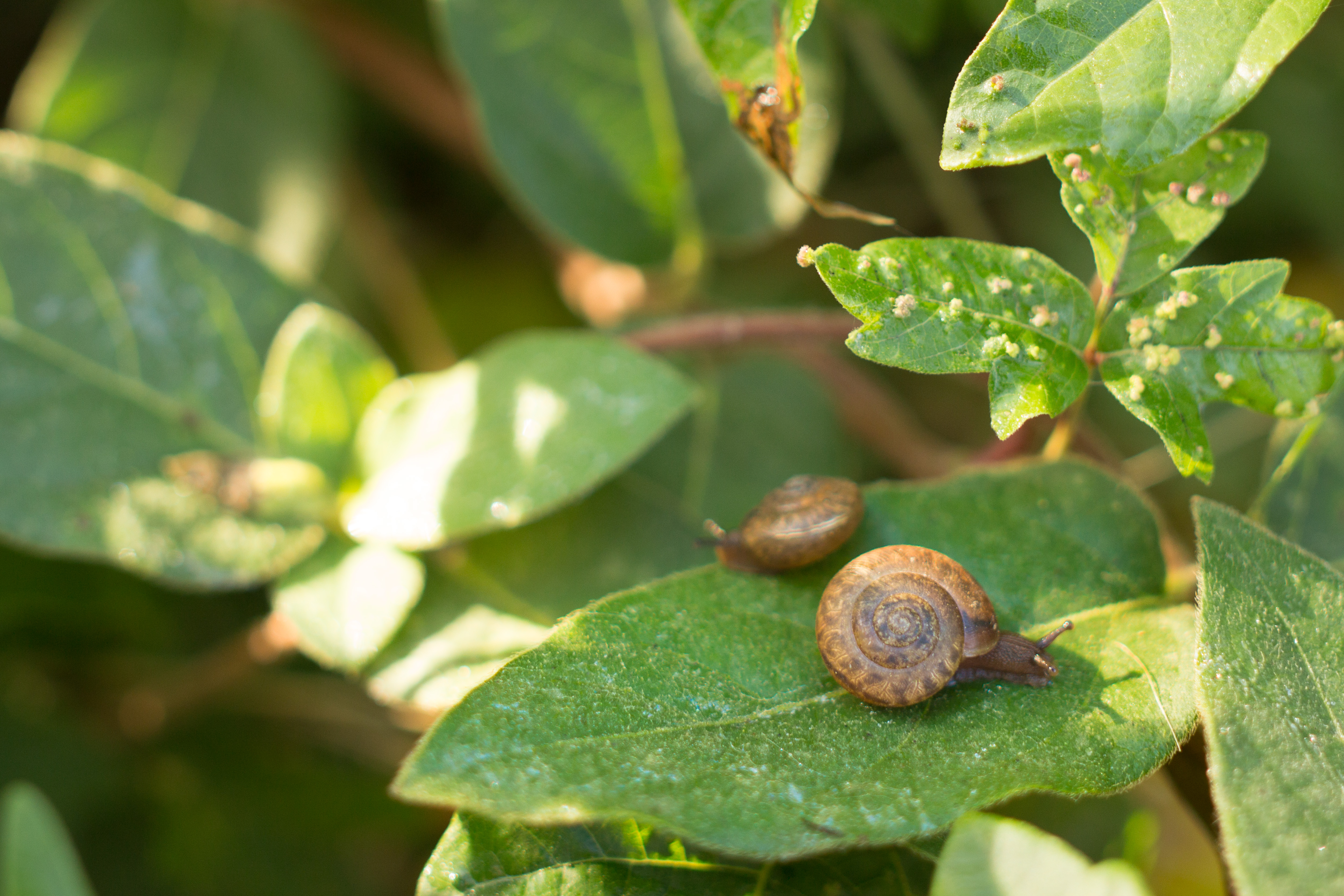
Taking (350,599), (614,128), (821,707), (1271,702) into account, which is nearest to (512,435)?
(350,599)

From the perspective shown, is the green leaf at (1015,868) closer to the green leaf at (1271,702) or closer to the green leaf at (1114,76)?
the green leaf at (1271,702)

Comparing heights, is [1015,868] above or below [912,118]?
below

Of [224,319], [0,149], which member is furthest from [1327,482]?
[0,149]

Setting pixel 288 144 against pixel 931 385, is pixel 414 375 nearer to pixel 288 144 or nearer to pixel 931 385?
pixel 288 144

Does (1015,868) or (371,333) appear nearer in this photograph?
(1015,868)

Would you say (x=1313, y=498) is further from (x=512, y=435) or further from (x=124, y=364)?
(x=124, y=364)

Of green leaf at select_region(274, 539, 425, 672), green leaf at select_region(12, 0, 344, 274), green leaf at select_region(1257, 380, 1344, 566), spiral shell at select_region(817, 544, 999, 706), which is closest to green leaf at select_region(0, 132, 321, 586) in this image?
green leaf at select_region(274, 539, 425, 672)

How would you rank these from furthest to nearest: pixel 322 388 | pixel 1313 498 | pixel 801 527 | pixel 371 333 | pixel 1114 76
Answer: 1. pixel 371 333
2. pixel 322 388
3. pixel 1313 498
4. pixel 801 527
5. pixel 1114 76

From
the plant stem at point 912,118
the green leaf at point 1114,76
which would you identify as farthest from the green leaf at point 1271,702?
the plant stem at point 912,118
